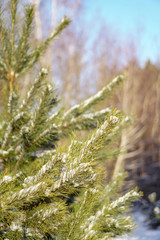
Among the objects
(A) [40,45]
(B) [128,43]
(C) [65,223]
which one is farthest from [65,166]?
(B) [128,43]

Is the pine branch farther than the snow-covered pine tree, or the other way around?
the pine branch

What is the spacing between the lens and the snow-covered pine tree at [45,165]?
3.91 feet

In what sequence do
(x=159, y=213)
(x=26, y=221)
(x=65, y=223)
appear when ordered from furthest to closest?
1. (x=159, y=213)
2. (x=65, y=223)
3. (x=26, y=221)

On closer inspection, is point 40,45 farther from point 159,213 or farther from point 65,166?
point 159,213

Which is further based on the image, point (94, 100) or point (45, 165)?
point (94, 100)

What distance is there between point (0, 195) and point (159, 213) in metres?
5.85

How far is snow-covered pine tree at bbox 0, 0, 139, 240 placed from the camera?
3.91ft

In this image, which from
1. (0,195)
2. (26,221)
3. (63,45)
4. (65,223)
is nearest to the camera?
(0,195)

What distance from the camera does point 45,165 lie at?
48.4 inches

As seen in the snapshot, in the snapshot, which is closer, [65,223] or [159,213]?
[65,223]

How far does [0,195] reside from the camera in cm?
121

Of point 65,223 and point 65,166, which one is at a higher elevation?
point 65,166

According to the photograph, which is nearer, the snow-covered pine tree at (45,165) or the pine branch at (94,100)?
the snow-covered pine tree at (45,165)

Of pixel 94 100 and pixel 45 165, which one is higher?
pixel 94 100
